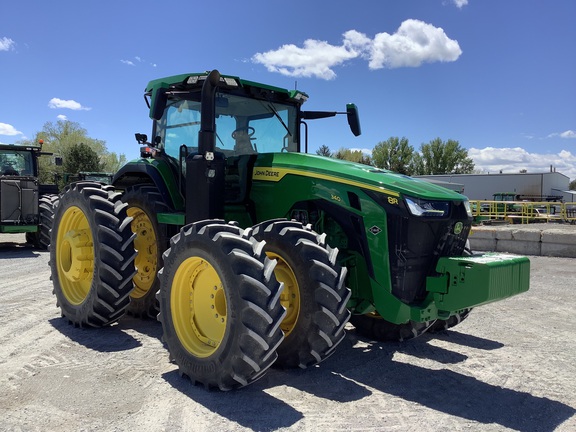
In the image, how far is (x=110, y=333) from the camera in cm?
533

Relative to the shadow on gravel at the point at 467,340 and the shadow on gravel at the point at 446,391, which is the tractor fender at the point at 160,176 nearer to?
the shadow on gravel at the point at 446,391

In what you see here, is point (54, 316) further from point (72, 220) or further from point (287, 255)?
point (287, 255)

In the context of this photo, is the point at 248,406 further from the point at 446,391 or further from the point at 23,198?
the point at 23,198

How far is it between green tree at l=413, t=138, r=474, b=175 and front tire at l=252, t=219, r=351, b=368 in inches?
2585

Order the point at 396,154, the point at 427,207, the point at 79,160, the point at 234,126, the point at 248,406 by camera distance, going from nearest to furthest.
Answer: the point at 248,406
the point at 427,207
the point at 234,126
the point at 79,160
the point at 396,154

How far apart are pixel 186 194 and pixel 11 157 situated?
36.4 feet

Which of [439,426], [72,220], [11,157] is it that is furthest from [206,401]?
[11,157]

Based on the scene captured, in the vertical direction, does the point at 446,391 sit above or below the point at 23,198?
below

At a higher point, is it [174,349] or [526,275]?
[526,275]

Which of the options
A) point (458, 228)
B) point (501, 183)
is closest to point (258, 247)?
point (458, 228)

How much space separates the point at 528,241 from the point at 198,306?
36.7 feet

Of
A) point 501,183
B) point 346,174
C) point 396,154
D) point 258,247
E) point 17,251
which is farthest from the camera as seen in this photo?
point 396,154

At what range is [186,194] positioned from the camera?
4996 millimetres

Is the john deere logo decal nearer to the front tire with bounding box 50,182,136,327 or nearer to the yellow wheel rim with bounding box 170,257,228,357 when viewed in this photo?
the yellow wheel rim with bounding box 170,257,228,357
